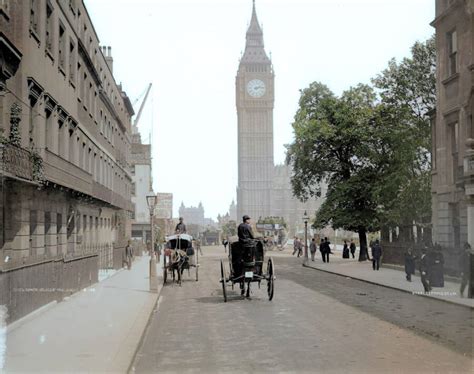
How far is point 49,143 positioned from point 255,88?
137128 mm

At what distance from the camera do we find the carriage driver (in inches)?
553

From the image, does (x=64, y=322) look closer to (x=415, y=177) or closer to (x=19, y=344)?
(x=19, y=344)

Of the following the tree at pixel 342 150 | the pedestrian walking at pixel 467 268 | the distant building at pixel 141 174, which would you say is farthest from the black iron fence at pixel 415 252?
the distant building at pixel 141 174

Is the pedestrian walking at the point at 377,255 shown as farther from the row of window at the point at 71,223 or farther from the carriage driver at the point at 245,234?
the carriage driver at the point at 245,234

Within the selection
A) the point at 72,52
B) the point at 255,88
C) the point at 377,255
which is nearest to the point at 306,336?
the point at 72,52

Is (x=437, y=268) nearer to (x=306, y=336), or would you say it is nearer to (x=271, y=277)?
(x=271, y=277)

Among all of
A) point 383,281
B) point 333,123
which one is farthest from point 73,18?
point 333,123

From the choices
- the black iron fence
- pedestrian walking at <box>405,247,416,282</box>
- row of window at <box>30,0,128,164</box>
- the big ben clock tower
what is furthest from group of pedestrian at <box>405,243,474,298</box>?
the big ben clock tower

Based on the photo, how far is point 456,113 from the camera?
13078 mm

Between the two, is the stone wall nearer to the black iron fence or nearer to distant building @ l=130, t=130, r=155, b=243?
the black iron fence

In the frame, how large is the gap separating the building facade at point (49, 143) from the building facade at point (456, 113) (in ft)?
23.7

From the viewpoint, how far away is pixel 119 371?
671cm

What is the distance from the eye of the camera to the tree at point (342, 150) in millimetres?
36219

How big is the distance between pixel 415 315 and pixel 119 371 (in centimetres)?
772
